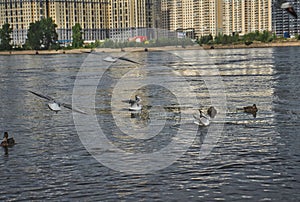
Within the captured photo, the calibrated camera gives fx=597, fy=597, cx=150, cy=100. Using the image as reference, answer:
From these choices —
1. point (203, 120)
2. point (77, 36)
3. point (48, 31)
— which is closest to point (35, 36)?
point (48, 31)

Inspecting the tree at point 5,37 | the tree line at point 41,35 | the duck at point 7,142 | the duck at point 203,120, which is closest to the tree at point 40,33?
the tree line at point 41,35

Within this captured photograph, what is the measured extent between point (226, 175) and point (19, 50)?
167679mm

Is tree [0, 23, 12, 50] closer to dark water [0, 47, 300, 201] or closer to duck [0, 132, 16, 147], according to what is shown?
dark water [0, 47, 300, 201]

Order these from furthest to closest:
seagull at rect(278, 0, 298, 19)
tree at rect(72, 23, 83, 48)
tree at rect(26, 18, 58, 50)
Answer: tree at rect(72, 23, 83, 48), tree at rect(26, 18, 58, 50), seagull at rect(278, 0, 298, 19)

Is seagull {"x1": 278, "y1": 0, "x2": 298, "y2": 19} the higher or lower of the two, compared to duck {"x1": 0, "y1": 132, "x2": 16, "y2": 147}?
higher

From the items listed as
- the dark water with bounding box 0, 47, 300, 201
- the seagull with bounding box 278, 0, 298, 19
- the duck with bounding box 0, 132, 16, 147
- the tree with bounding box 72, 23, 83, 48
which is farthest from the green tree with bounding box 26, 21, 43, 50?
the seagull with bounding box 278, 0, 298, 19

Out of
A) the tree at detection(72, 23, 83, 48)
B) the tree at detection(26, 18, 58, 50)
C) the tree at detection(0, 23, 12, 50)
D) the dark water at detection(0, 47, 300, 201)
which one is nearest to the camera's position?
the dark water at detection(0, 47, 300, 201)

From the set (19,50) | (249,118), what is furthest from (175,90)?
(19,50)

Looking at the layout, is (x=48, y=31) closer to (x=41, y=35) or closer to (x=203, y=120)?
(x=41, y=35)

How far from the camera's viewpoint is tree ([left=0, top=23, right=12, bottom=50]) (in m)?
170

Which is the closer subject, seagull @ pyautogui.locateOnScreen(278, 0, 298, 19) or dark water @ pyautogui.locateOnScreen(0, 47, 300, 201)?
dark water @ pyautogui.locateOnScreen(0, 47, 300, 201)

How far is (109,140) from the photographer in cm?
2100

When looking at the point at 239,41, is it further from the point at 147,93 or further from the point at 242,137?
the point at 242,137

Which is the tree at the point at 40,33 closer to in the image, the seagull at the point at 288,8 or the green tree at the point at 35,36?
the green tree at the point at 35,36
